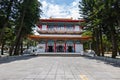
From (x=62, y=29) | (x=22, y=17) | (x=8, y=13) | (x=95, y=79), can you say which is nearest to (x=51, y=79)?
(x=95, y=79)

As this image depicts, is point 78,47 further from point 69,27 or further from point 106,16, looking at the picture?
point 106,16

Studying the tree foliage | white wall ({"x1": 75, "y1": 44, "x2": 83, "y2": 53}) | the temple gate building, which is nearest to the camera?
the tree foliage

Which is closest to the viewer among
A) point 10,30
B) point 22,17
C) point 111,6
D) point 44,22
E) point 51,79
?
point 51,79

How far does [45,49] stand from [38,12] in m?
21.8

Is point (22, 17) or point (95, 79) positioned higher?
point (22, 17)

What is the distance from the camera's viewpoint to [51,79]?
12.5 metres

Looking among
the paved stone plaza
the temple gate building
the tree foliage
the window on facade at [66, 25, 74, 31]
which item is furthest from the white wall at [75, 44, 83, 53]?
the paved stone plaza

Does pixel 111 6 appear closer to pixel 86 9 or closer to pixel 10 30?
pixel 86 9

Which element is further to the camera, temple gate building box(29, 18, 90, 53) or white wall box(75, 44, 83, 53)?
white wall box(75, 44, 83, 53)

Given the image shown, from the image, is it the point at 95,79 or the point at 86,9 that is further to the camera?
the point at 86,9

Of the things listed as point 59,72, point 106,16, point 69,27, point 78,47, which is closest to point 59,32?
point 69,27

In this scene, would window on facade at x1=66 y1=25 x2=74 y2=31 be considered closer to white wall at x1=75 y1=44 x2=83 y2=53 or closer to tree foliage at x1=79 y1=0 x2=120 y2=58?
white wall at x1=75 y1=44 x2=83 y2=53

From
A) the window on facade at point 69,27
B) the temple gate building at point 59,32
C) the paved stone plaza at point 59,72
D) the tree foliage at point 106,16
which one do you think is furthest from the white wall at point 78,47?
the paved stone plaza at point 59,72

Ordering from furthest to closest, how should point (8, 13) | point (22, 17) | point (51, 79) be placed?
point (22, 17) → point (8, 13) → point (51, 79)
